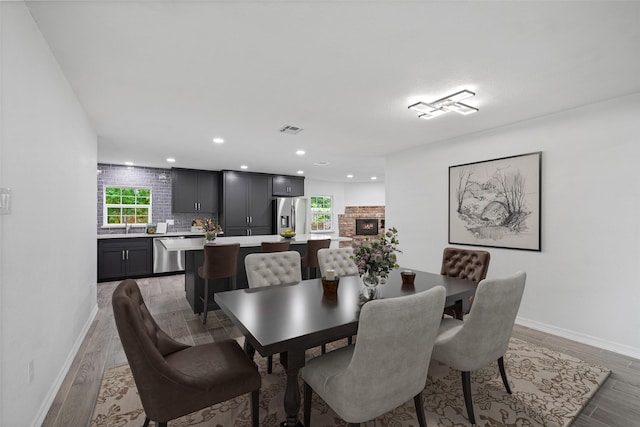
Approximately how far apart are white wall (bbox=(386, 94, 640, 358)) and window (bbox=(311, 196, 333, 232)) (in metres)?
5.78

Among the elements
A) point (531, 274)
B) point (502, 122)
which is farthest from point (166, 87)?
point (531, 274)

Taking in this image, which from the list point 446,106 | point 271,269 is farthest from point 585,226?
point 271,269

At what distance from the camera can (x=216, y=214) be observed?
288 inches

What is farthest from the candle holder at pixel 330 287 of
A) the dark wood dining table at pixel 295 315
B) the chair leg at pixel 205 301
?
the chair leg at pixel 205 301

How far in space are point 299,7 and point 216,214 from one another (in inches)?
247

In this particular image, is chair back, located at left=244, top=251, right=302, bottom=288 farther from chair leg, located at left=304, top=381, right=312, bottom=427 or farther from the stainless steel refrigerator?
the stainless steel refrigerator

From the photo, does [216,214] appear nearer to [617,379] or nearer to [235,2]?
[235,2]

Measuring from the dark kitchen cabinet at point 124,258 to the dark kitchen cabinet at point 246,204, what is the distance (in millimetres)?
1651

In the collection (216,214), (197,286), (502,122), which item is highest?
(502,122)

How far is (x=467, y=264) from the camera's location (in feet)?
9.85

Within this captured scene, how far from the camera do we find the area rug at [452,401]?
1851 millimetres

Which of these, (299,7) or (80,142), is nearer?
(299,7)

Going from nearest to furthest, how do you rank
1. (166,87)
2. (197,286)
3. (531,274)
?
1. (166,87)
2. (531,274)
3. (197,286)

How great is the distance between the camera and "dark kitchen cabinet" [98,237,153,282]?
5684 mm
